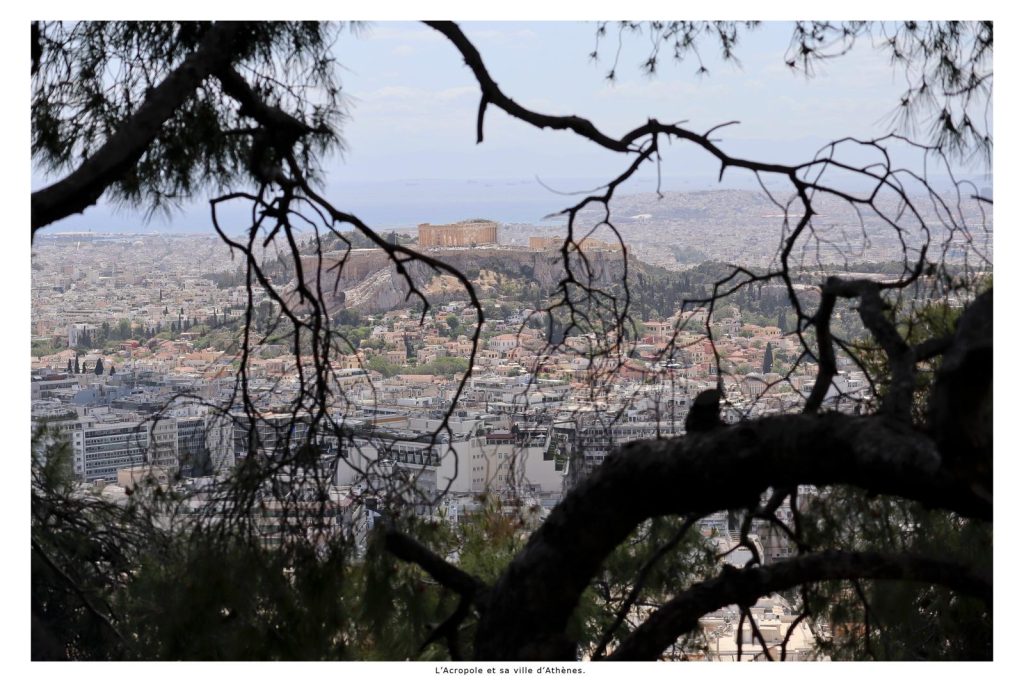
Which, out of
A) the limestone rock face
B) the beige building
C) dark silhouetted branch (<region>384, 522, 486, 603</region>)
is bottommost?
dark silhouetted branch (<region>384, 522, 486, 603</region>)

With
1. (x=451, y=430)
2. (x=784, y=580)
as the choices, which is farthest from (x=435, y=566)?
(x=784, y=580)

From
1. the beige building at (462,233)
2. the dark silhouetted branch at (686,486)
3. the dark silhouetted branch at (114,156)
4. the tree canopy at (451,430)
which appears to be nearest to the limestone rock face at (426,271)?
the beige building at (462,233)

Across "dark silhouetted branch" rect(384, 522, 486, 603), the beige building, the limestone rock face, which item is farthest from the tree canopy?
the beige building

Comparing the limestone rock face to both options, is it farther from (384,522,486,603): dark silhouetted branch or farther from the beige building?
(384,522,486,603): dark silhouetted branch

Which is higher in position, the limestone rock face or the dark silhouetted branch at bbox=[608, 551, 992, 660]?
the limestone rock face

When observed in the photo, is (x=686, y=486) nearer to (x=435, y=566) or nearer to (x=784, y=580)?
(x=784, y=580)
